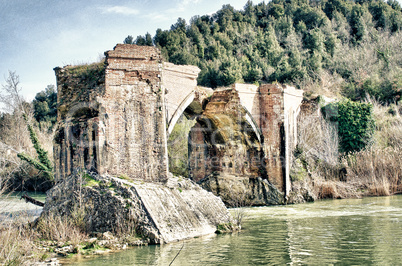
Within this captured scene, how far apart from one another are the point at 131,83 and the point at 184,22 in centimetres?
3823

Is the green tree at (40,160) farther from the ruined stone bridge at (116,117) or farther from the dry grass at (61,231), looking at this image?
the dry grass at (61,231)

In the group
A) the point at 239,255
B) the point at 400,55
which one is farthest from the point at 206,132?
the point at 400,55

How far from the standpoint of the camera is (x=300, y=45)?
4025 centimetres

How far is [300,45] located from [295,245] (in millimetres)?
33484

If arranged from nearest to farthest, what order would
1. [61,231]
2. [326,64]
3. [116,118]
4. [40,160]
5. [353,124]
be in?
1. [61,231]
2. [116,118]
3. [353,124]
4. [40,160]
5. [326,64]

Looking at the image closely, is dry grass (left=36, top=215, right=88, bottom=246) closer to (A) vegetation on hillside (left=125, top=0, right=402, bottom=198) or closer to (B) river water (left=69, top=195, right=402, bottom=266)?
(B) river water (left=69, top=195, right=402, bottom=266)

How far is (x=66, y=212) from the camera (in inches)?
388

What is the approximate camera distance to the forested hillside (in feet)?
102

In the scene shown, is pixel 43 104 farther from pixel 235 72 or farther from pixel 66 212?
pixel 66 212

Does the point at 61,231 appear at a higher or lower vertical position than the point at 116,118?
lower

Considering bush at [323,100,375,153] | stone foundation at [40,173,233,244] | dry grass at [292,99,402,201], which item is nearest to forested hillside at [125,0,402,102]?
bush at [323,100,375,153]

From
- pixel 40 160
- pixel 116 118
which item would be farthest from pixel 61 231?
pixel 40 160

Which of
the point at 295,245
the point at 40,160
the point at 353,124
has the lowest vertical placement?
the point at 295,245

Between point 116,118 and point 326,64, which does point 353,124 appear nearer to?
point 116,118
